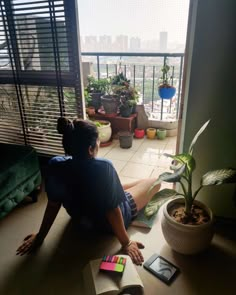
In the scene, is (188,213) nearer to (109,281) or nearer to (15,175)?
(109,281)

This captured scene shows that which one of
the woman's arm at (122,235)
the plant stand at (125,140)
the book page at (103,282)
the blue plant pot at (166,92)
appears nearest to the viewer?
the book page at (103,282)

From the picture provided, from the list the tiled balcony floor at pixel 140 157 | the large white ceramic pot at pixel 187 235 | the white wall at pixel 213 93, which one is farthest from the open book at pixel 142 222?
the tiled balcony floor at pixel 140 157

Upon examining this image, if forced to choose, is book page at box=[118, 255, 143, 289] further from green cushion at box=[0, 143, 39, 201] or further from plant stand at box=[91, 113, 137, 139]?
plant stand at box=[91, 113, 137, 139]

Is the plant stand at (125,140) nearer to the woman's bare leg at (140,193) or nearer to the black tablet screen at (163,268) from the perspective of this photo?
the woman's bare leg at (140,193)

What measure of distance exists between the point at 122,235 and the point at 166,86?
7.29ft

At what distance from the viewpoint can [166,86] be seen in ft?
10.1

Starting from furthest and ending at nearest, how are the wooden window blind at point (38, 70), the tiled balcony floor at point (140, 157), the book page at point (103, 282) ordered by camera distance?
the tiled balcony floor at point (140, 157) → the wooden window blind at point (38, 70) → the book page at point (103, 282)

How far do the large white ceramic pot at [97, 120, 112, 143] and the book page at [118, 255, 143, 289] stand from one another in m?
1.96

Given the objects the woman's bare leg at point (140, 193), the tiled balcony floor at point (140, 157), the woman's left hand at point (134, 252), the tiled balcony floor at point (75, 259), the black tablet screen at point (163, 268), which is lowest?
the tiled balcony floor at point (140, 157)

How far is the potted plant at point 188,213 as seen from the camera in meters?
1.26

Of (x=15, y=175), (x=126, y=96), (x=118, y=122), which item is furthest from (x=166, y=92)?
(x=15, y=175)

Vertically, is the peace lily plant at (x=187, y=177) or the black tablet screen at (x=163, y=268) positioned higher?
the peace lily plant at (x=187, y=177)

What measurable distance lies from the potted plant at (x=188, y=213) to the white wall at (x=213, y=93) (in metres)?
0.27

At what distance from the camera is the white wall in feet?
4.38
